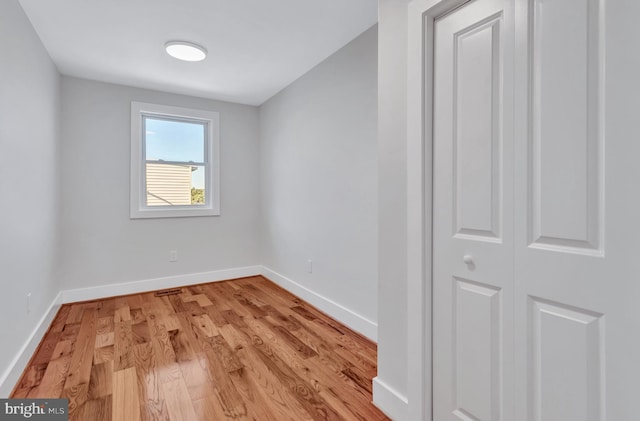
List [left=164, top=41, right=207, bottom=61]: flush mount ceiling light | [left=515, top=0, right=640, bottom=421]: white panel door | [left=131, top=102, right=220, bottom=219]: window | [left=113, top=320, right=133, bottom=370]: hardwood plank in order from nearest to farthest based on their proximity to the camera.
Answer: [left=515, top=0, right=640, bottom=421]: white panel door → [left=113, top=320, right=133, bottom=370]: hardwood plank → [left=164, top=41, right=207, bottom=61]: flush mount ceiling light → [left=131, top=102, right=220, bottom=219]: window

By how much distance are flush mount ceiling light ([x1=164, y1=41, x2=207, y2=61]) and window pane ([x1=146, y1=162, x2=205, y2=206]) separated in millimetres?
1483

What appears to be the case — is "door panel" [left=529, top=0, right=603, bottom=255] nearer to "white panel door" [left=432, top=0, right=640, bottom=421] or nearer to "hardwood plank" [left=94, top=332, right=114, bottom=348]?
"white panel door" [left=432, top=0, right=640, bottom=421]

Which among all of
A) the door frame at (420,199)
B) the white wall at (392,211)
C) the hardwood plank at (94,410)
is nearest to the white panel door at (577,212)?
the door frame at (420,199)

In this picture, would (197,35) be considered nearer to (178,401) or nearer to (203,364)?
(203,364)

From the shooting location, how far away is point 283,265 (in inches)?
148

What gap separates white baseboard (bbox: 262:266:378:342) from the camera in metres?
2.39

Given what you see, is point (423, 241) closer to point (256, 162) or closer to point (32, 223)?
point (32, 223)

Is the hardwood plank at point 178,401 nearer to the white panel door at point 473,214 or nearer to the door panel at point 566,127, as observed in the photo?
the white panel door at point 473,214

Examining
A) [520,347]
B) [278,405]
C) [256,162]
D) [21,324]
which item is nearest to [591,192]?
[520,347]

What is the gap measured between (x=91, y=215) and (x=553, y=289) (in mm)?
3946

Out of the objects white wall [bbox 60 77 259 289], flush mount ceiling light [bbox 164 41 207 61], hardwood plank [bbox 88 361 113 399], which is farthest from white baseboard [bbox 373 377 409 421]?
white wall [bbox 60 77 259 289]

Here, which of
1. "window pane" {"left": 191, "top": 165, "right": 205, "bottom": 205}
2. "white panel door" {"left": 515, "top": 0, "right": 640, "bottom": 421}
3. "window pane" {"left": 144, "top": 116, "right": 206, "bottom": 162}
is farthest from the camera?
"window pane" {"left": 191, "top": 165, "right": 205, "bottom": 205}

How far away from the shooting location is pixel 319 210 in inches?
120

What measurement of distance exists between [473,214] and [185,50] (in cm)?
259
